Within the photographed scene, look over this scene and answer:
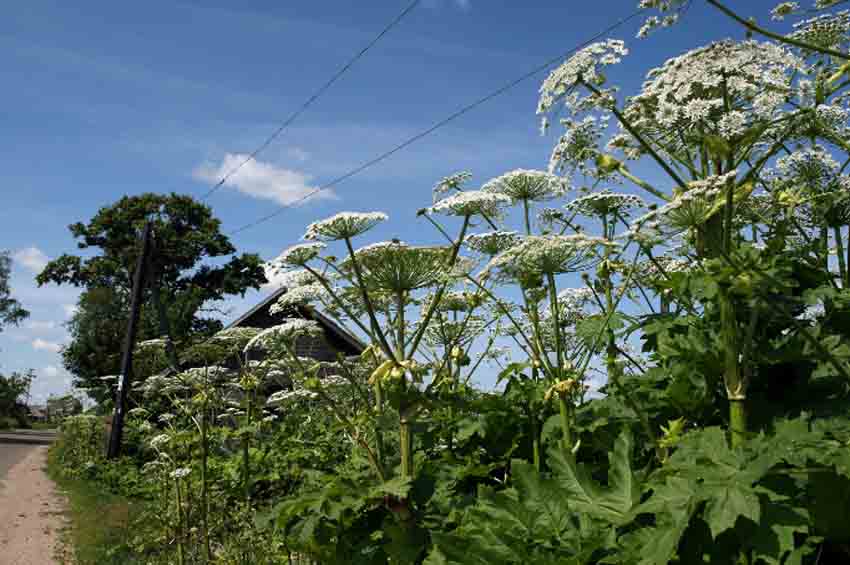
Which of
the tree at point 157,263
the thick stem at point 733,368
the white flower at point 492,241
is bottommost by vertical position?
the thick stem at point 733,368

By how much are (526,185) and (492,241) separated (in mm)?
391

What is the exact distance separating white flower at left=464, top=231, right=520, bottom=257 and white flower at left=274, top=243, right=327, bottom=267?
0.83 m

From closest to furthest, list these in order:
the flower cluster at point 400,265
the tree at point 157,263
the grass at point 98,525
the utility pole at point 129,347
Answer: the flower cluster at point 400,265 < the grass at point 98,525 < the utility pole at point 129,347 < the tree at point 157,263

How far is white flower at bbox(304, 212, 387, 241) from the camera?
3.96 meters

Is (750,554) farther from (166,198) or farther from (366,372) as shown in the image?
(166,198)


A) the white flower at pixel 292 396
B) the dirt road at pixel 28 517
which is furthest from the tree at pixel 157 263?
the white flower at pixel 292 396

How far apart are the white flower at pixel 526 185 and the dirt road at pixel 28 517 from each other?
8.57m

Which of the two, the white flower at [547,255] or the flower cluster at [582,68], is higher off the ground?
the flower cluster at [582,68]

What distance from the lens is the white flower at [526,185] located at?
4.21 m

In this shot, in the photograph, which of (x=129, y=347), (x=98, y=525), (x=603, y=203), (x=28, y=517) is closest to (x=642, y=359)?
(x=603, y=203)

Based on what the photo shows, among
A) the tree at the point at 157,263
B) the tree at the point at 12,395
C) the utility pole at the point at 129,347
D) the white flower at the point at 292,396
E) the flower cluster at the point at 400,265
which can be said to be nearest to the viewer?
the flower cluster at the point at 400,265

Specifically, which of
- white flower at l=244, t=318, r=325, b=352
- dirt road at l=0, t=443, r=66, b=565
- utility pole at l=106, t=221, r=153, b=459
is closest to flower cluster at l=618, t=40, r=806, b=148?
white flower at l=244, t=318, r=325, b=352

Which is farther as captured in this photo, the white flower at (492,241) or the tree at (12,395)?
the tree at (12,395)

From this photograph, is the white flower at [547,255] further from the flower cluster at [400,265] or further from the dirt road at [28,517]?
the dirt road at [28,517]
